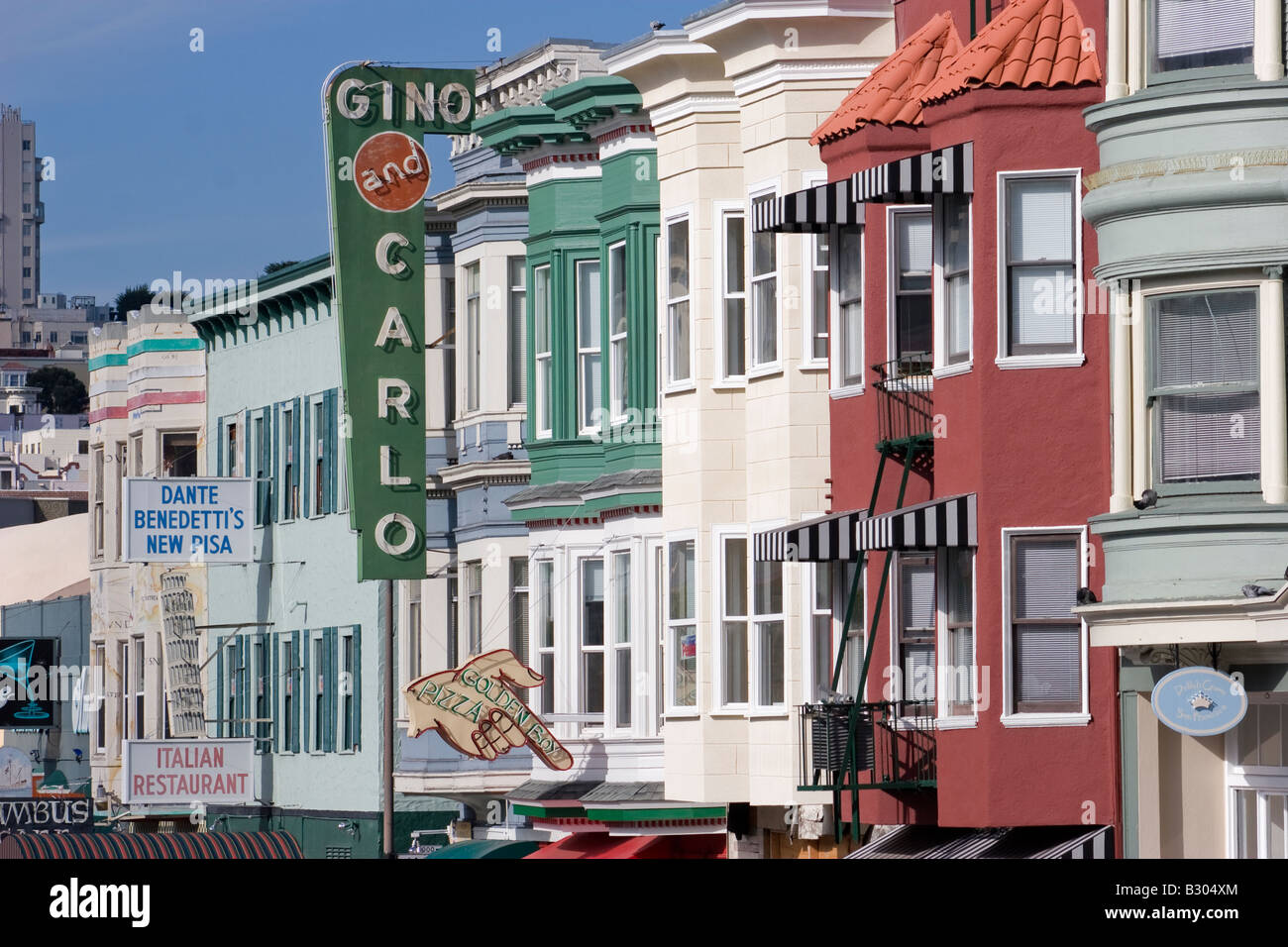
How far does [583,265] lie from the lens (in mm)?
38406

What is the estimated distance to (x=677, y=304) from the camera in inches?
1332

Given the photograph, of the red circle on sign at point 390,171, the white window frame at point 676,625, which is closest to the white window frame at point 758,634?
the white window frame at point 676,625

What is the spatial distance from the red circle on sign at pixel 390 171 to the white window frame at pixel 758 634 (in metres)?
12.5

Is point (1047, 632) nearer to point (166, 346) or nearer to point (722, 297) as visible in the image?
point (722, 297)

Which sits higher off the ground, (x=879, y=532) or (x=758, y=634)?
(x=879, y=532)

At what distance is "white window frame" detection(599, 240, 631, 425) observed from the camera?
35969 millimetres

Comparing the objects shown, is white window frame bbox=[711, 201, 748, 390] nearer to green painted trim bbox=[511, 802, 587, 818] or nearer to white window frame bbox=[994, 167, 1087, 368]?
green painted trim bbox=[511, 802, 587, 818]

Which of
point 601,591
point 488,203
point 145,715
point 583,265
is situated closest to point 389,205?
point 488,203

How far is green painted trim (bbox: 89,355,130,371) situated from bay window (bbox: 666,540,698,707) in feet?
92.4

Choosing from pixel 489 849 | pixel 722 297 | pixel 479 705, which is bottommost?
pixel 489 849

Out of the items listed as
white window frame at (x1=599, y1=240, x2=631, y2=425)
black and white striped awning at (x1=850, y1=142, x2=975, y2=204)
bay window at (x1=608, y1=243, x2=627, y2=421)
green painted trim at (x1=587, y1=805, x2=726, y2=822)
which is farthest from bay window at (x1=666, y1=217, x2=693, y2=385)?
black and white striped awning at (x1=850, y1=142, x2=975, y2=204)

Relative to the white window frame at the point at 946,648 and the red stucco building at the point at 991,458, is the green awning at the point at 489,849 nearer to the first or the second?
the red stucco building at the point at 991,458

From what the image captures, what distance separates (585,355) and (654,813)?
6.85 meters

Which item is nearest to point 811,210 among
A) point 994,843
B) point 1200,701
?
point 994,843
